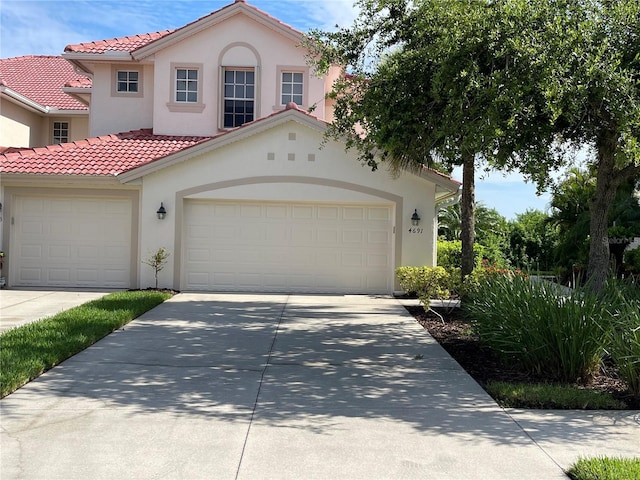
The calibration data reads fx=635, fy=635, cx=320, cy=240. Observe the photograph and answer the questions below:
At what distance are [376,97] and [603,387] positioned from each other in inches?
209

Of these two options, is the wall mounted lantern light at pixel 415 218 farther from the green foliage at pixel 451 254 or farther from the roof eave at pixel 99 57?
the roof eave at pixel 99 57

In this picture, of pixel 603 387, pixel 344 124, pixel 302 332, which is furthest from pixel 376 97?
pixel 603 387

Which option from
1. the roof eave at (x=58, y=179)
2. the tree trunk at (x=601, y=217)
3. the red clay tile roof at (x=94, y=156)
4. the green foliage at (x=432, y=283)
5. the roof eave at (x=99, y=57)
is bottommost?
the green foliage at (x=432, y=283)

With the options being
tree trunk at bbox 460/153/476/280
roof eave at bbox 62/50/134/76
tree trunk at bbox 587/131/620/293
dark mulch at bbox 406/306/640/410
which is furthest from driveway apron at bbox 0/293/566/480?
roof eave at bbox 62/50/134/76

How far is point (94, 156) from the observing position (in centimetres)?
1655

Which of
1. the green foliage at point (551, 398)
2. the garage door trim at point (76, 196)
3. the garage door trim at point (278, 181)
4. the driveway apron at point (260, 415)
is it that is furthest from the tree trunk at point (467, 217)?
the garage door trim at point (76, 196)

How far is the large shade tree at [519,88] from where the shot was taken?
775 centimetres

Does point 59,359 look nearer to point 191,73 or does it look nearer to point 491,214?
point 191,73

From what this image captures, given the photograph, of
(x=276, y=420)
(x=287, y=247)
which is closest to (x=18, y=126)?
(x=287, y=247)

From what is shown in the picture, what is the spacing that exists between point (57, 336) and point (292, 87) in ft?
39.4

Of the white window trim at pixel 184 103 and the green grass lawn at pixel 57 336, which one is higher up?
the white window trim at pixel 184 103

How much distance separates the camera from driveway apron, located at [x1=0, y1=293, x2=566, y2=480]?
15.9ft

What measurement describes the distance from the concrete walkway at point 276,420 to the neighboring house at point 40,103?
14534mm

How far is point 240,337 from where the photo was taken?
1015 cm
